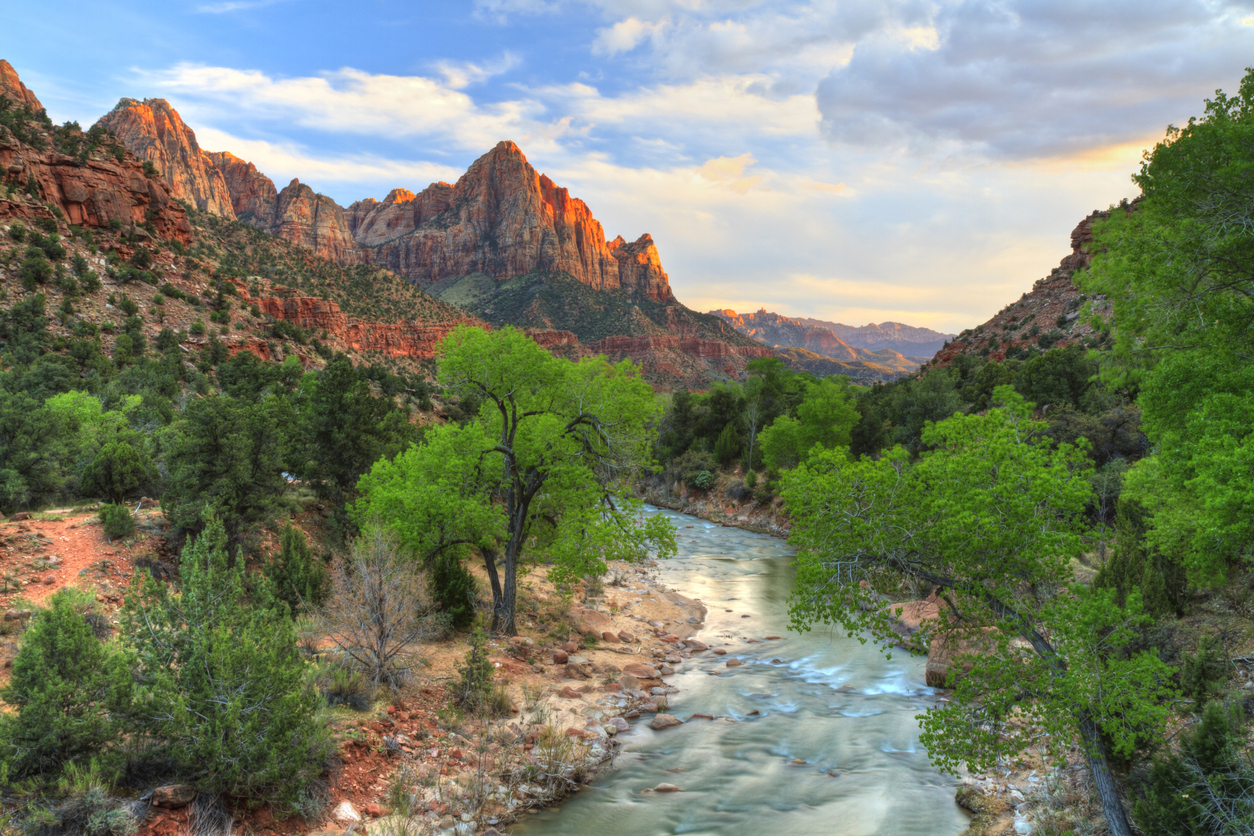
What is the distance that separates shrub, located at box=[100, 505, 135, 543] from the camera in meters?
15.0

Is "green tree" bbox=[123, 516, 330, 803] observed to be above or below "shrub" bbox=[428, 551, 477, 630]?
above

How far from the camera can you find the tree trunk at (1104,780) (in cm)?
784

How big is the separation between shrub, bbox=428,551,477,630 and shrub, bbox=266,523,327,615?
9.36ft

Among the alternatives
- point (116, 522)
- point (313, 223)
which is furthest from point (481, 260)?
point (116, 522)

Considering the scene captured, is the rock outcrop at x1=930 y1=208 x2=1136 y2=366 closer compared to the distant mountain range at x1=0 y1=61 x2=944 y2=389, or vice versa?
the rock outcrop at x1=930 y1=208 x2=1136 y2=366

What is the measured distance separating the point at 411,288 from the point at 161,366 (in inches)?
2541

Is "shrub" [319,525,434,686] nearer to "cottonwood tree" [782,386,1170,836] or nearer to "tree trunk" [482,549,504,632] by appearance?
"tree trunk" [482,549,504,632]

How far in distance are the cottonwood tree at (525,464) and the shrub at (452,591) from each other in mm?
772

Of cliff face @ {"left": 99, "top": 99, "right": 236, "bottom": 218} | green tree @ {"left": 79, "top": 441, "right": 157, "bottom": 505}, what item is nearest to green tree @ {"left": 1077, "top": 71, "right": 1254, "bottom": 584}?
green tree @ {"left": 79, "top": 441, "right": 157, "bottom": 505}

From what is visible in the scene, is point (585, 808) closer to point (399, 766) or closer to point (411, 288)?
point (399, 766)

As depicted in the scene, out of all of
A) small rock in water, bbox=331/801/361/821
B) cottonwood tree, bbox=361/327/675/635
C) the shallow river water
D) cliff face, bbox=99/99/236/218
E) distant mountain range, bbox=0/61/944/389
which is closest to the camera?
small rock in water, bbox=331/801/361/821

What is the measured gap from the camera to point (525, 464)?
53.7ft

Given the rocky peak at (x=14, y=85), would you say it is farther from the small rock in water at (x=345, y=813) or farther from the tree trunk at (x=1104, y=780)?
the tree trunk at (x=1104, y=780)

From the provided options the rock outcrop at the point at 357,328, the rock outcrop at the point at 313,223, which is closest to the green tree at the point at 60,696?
the rock outcrop at the point at 357,328
